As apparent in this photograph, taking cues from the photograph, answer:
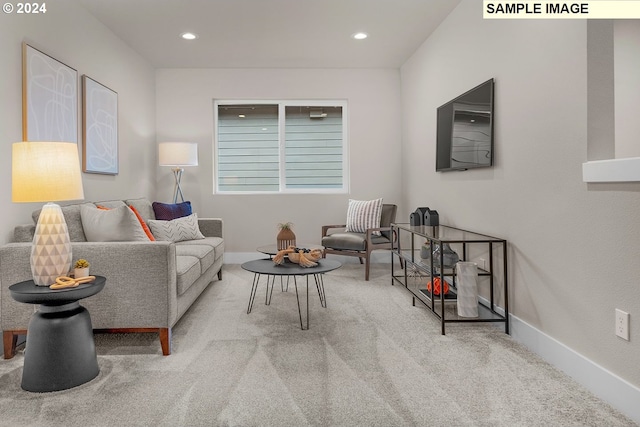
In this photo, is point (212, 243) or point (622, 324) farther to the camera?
point (212, 243)

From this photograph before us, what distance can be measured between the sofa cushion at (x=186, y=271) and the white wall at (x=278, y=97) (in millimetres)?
2426

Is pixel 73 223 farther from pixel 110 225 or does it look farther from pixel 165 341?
pixel 165 341

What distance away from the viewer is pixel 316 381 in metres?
2.13

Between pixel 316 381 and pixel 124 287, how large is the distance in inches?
49.3

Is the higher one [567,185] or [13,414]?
[567,185]

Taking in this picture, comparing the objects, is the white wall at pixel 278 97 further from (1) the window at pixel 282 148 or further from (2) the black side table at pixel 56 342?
(2) the black side table at pixel 56 342

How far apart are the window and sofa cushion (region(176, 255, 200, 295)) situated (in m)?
2.67

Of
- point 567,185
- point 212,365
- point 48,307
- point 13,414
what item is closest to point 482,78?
point 567,185

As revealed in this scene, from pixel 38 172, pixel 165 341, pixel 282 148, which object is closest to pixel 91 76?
pixel 38 172

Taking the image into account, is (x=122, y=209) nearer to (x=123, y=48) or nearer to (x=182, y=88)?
(x=123, y=48)

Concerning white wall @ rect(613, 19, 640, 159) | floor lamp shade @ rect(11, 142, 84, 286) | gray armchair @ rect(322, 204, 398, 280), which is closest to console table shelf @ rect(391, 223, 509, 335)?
white wall @ rect(613, 19, 640, 159)

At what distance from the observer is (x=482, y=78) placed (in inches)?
127

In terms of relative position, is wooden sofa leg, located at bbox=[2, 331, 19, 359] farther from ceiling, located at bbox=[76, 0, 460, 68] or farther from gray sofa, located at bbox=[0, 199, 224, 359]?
ceiling, located at bbox=[76, 0, 460, 68]

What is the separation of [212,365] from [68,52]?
2.82 meters
